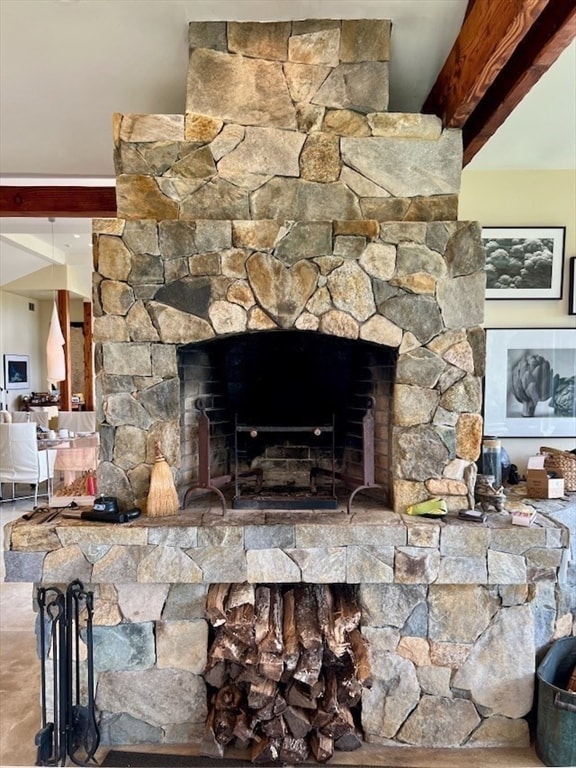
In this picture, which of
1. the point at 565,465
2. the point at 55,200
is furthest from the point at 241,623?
the point at 55,200

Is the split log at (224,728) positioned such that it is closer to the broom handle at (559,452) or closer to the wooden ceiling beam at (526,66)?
the broom handle at (559,452)

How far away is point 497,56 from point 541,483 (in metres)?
1.96

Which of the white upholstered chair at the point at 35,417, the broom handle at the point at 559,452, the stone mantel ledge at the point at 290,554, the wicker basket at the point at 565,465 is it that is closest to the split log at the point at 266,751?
the stone mantel ledge at the point at 290,554

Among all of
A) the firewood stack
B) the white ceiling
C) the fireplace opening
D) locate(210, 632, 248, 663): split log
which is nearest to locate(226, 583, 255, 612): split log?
the firewood stack

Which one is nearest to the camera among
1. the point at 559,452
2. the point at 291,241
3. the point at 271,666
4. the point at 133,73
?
the point at 271,666

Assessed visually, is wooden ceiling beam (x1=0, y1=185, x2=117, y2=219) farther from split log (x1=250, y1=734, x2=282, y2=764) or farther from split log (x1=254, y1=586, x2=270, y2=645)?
split log (x1=250, y1=734, x2=282, y2=764)

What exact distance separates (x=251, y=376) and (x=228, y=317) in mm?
614

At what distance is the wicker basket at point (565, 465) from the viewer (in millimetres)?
2689

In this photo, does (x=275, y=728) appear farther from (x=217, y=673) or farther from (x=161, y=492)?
(x=161, y=492)

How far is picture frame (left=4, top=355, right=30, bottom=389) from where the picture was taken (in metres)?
8.58

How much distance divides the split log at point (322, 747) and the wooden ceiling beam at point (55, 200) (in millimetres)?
3921

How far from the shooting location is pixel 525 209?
125 inches

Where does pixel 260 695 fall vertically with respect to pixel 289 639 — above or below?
below

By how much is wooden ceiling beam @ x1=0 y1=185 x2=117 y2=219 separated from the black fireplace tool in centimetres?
318
